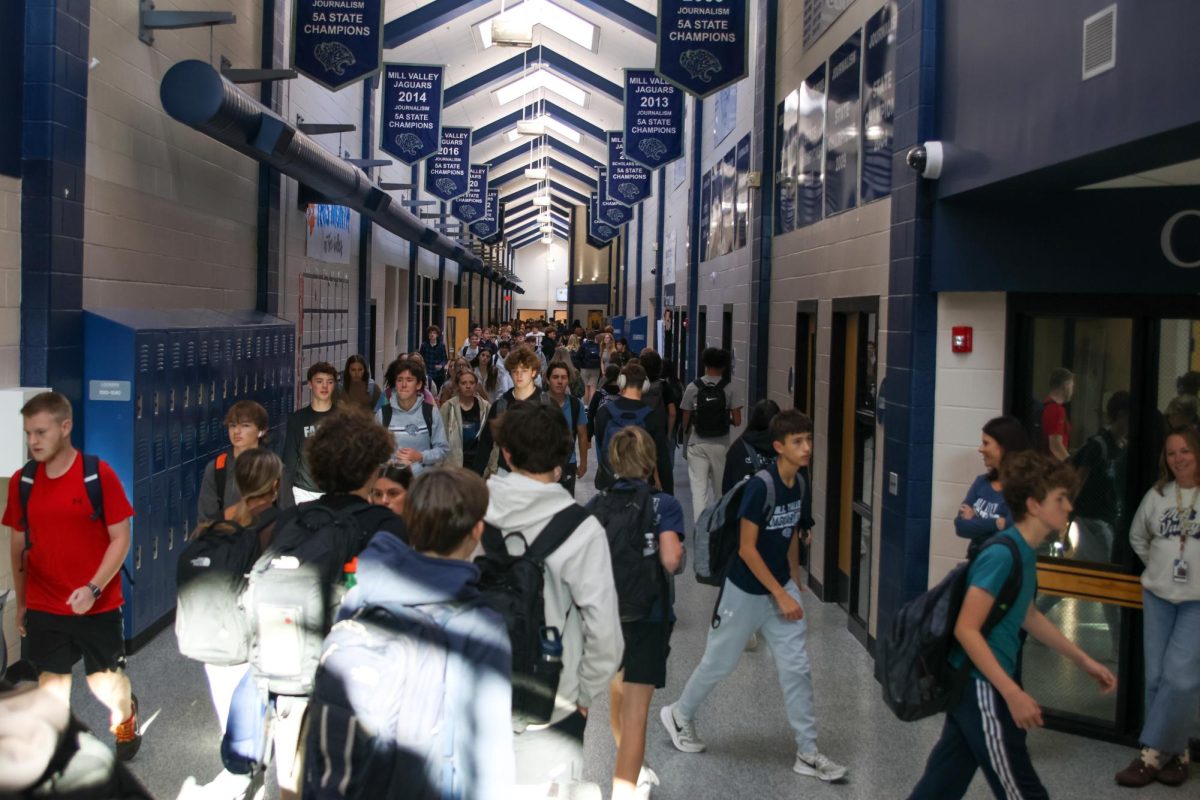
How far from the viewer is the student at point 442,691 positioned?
99.2 inches

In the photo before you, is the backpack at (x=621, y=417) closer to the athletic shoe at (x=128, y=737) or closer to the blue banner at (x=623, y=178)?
the athletic shoe at (x=128, y=737)

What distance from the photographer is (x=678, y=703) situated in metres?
5.44

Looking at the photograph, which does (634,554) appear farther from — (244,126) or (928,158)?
(244,126)

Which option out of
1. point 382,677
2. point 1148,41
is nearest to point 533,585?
point 382,677

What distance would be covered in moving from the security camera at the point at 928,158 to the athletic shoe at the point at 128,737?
4.28m

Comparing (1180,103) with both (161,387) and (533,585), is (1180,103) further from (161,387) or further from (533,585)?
(161,387)

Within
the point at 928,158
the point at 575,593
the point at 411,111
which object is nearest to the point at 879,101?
the point at 928,158

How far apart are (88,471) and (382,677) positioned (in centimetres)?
267

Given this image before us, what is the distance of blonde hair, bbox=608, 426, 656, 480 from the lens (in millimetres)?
4379

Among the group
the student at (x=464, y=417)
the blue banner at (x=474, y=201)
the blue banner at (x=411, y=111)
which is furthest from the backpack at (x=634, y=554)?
the blue banner at (x=474, y=201)

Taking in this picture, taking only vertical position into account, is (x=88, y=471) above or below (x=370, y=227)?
below

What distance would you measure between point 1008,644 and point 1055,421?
2.41 metres

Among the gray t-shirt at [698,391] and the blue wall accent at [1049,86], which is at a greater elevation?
→ the blue wall accent at [1049,86]

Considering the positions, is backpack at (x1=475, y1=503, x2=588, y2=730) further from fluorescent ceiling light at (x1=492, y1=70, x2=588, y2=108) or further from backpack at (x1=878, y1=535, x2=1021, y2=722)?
fluorescent ceiling light at (x1=492, y1=70, x2=588, y2=108)
